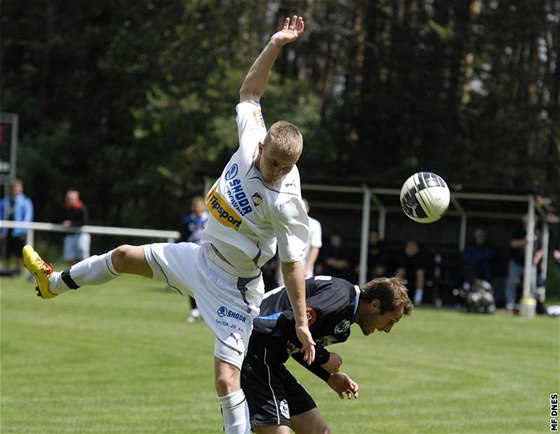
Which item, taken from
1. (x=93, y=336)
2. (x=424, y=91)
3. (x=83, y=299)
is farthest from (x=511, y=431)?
(x=424, y=91)

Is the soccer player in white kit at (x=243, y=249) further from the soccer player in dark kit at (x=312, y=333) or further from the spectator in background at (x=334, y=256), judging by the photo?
the spectator in background at (x=334, y=256)

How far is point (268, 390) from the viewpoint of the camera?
21.7ft

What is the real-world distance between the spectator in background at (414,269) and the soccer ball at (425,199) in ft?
56.3

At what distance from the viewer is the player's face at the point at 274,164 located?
6.32m

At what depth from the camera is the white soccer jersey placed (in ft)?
21.5

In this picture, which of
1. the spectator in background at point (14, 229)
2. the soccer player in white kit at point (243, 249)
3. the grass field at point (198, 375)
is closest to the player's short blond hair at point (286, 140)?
the soccer player in white kit at point (243, 249)

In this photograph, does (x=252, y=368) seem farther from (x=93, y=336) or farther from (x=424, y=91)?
(x=424, y=91)

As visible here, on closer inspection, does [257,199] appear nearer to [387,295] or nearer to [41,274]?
[387,295]

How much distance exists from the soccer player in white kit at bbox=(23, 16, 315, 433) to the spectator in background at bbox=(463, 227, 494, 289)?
1708 cm

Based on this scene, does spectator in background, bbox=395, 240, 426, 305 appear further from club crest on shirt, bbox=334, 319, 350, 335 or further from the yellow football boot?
club crest on shirt, bbox=334, 319, 350, 335

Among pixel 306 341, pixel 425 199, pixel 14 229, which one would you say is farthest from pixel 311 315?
pixel 14 229

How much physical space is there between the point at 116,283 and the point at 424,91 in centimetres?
1802

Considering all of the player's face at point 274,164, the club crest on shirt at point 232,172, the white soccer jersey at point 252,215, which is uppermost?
the player's face at point 274,164

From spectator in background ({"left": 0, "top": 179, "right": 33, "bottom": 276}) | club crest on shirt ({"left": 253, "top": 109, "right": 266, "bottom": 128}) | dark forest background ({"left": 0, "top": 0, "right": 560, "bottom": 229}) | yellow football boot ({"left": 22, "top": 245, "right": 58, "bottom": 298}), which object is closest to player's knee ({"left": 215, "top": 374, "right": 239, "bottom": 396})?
club crest on shirt ({"left": 253, "top": 109, "right": 266, "bottom": 128})
